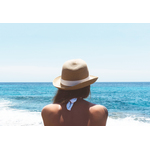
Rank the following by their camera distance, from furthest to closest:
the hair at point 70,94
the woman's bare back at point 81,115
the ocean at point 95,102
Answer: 1. the ocean at point 95,102
2. the hair at point 70,94
3. the woman's bare back at point 81,115

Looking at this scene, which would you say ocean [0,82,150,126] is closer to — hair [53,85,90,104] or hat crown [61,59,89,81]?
hair [53,85,90,104]

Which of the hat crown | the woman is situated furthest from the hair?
the hat crown

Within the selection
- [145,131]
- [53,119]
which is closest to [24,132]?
[53,119]

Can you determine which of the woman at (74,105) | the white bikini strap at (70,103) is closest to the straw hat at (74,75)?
the woman at (74,105)

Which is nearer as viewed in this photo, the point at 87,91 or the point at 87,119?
the point at 87,119

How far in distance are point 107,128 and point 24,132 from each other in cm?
72

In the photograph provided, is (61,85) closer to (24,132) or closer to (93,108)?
(93,108)

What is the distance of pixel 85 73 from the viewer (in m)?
1.69

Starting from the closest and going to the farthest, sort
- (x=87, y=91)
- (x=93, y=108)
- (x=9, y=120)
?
1. (x=93, y=108)
2. (x=87, y=91)
3. (x=9, y=120)

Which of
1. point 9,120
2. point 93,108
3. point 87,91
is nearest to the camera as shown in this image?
point 93,108

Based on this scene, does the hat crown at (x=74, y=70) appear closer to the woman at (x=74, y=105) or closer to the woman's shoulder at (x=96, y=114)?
the woman at (x=74, y=105)

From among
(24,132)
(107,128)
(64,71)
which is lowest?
(24,132)

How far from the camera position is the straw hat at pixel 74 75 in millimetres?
1652

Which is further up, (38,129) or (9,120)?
(38,129)
